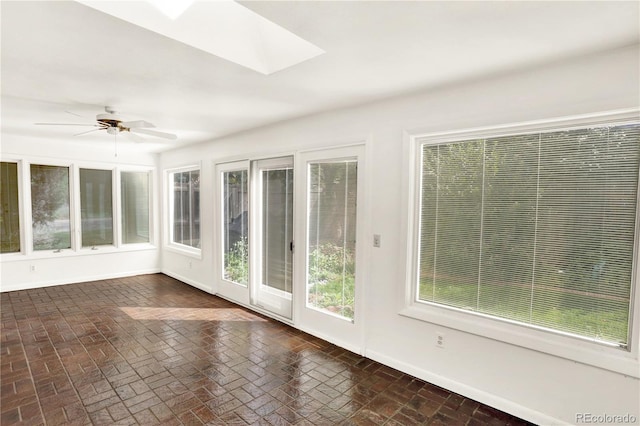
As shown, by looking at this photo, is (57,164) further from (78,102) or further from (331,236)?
(331,236)

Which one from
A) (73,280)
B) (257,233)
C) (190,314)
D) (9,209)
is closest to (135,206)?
(73,280)

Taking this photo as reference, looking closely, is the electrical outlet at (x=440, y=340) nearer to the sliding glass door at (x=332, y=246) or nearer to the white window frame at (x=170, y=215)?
the sliding glass door at (x=332, y=246)

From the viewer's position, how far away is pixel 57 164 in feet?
18.0

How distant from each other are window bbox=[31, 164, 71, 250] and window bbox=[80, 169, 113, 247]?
24cm

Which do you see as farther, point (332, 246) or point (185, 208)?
point (185, 208)

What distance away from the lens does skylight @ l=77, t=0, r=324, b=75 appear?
1744 millimetres

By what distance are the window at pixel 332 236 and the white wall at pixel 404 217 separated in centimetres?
27

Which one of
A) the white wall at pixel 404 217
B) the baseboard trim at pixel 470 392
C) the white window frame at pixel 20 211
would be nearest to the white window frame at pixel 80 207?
the white window frame at pixel 20 211

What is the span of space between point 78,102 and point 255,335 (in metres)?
2.99

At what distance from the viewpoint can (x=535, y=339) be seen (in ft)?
7.42

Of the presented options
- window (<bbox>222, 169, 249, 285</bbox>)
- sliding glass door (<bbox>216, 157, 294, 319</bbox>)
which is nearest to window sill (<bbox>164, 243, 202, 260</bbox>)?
sliding glass door (<bbox>216, 157, 294, 319</bbox>)

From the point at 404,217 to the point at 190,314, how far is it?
3140 mm

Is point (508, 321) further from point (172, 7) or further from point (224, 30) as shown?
point (172, 7)

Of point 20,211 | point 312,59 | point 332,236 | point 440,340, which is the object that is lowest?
point 440,340
